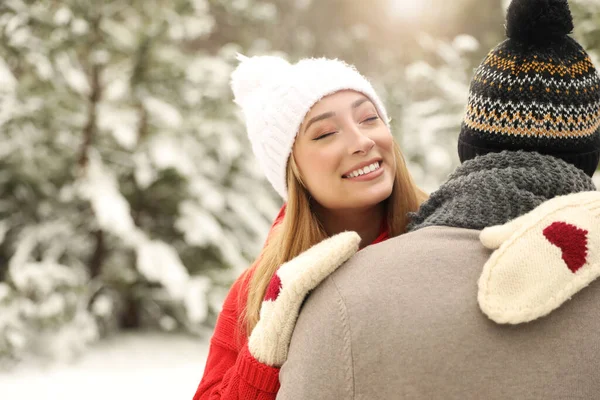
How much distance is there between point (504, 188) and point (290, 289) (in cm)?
41

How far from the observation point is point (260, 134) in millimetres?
Result: 1859

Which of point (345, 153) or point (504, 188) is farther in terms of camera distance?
point (345, 153)

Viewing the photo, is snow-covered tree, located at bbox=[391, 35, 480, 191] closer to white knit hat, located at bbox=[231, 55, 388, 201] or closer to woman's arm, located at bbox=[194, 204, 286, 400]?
white knit hat, located at bbox=[231, 55, 388, 201]

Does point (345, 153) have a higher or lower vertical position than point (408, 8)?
lower

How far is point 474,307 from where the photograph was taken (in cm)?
96

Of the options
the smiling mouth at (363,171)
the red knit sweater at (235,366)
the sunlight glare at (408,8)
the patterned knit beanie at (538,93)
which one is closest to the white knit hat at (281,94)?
the smiling mouth at (363,171)

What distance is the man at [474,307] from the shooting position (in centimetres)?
94

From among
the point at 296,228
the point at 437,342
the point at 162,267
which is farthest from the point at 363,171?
the point at 162,267

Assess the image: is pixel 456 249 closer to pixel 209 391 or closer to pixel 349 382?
pixel 349 382

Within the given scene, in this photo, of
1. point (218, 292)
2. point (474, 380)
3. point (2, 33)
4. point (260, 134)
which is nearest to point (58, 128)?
point (2, 33)

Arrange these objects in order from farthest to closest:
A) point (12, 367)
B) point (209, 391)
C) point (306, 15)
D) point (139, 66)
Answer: point (306, 15) < point (139, 66) < point (12, 367) < point (209, 391)

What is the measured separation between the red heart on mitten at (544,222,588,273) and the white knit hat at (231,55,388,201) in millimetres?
893

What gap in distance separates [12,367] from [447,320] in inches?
128

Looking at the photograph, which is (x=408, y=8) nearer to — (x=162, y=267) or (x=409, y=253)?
(x=162, y=267)
